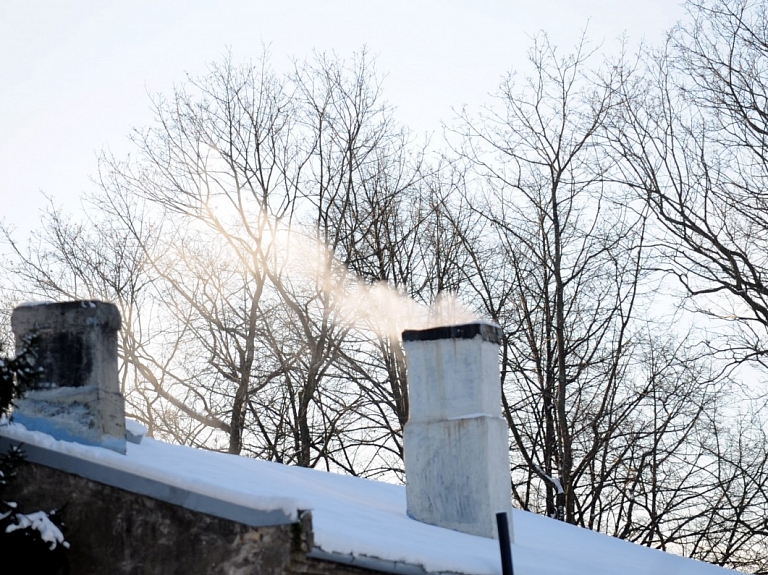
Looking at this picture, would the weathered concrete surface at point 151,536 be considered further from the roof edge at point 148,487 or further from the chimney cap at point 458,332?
the chimney cap at point 458,332

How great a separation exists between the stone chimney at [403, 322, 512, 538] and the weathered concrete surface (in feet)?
8.37

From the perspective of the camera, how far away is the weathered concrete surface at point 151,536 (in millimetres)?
5477

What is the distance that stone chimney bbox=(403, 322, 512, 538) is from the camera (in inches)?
333

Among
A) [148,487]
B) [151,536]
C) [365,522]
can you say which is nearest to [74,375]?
[148,487]

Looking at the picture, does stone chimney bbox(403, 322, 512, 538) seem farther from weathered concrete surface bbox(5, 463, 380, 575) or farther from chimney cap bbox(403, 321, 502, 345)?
weathered concrete surface bbox(5, 463, 380, 575)

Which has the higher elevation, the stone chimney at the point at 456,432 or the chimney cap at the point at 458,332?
the chimney cap at the point at 458,332

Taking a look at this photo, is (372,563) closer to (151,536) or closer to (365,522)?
(151,536)

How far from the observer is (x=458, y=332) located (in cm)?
870

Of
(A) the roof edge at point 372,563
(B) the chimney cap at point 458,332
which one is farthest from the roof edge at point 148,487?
(B) the chimney cap at point 458,332

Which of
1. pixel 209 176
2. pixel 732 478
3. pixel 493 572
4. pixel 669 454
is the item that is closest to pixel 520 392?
pixel 669 454

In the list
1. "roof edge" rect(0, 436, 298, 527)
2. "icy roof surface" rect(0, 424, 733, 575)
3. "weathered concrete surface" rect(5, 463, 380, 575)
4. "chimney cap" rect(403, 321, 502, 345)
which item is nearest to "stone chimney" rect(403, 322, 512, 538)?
"chimney cap" rect(403, 321, 502, 345)

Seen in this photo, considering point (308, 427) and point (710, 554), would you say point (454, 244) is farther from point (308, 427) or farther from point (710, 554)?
point (710, 554)

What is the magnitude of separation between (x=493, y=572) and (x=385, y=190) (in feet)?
58.6

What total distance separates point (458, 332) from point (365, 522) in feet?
6.51
